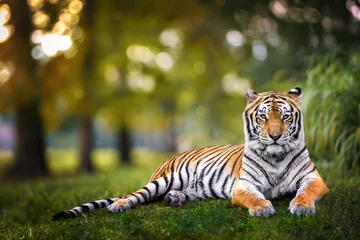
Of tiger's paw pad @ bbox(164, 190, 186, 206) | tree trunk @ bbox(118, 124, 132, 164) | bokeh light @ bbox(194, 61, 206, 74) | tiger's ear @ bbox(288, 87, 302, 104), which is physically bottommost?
tree trunk @ bbox(118, 124, 132, 164)

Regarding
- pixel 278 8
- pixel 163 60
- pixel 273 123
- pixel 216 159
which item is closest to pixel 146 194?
pixel 216 159

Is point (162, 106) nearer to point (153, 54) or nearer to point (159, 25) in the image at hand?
point (153, 54)

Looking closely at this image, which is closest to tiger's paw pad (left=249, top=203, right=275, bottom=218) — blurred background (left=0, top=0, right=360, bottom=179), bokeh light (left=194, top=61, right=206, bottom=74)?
blurred background (left=0, top=0, right=360, bottom=179)

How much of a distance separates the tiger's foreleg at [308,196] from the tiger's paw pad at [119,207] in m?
1.60

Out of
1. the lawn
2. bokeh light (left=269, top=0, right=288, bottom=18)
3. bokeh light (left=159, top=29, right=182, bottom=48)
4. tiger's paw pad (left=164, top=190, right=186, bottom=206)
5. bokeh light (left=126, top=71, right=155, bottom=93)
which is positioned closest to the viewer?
the lawn

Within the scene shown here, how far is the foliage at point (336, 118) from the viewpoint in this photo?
6.56 metres

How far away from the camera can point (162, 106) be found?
20812 mm

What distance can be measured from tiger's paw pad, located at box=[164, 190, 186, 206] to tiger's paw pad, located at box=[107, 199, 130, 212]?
1.41ft

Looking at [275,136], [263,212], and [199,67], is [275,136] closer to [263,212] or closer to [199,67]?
[263,212]

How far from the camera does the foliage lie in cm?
656

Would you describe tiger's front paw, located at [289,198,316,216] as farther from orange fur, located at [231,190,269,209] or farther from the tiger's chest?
the tiger's chest

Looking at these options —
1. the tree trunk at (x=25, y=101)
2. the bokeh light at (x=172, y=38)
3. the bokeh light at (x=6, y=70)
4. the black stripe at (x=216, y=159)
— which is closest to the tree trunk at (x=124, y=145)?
the bokeh light at (x=172, y=38)

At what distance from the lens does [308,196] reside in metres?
4.25

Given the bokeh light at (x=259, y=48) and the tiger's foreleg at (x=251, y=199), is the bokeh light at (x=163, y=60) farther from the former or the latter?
the tiger's foreleg at (x=251, y=199)
